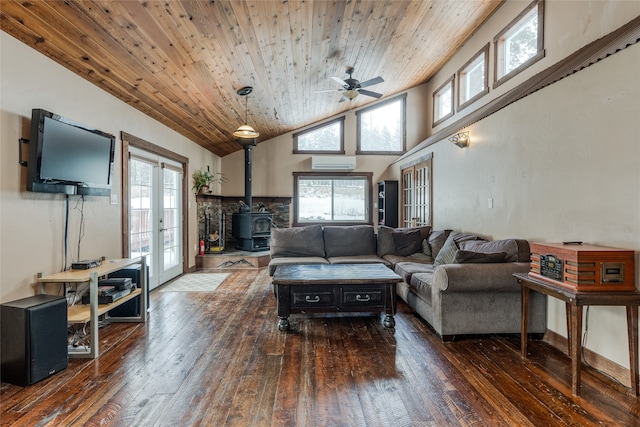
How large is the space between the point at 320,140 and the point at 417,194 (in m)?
2.84

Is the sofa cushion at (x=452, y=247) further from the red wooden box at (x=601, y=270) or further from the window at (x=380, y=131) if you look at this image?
the window at (x=380, y=131)

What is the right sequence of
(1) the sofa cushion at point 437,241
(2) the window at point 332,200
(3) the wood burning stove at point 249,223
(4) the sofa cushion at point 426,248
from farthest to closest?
(2) the window at point 332,200
(3) the wood burning stove at point 249,223
(4) the sofa cushion at point 426,248
(1) the sofa cushion at point 437,241

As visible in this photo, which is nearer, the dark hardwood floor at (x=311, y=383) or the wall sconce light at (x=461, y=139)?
the dark hardwood floor at (x=311, y=383)

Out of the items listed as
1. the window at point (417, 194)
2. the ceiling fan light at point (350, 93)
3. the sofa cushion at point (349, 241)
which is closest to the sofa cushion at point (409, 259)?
the sofa cushion at point (349, 241)

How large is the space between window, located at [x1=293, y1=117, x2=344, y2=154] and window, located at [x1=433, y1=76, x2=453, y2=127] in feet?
7.25

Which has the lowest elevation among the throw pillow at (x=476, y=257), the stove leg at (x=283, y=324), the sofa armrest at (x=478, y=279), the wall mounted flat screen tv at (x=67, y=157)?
the stove leg at (x=283, y=324)

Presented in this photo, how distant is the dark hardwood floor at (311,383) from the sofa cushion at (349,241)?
190cm

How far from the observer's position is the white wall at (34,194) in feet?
7.65

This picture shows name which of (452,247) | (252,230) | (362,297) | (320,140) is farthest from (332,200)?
(362,297)

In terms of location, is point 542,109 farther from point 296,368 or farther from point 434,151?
point 296,368

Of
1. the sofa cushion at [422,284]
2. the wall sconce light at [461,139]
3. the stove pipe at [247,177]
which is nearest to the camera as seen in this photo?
the sofa cushion at [422,284]

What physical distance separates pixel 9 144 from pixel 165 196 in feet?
9.44

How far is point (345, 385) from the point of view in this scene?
7.14 ft

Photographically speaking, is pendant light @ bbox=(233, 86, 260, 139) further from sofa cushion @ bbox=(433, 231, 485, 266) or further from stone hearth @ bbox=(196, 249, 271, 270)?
sofa cushion @ bbox=(433, 231, 485, 266)
